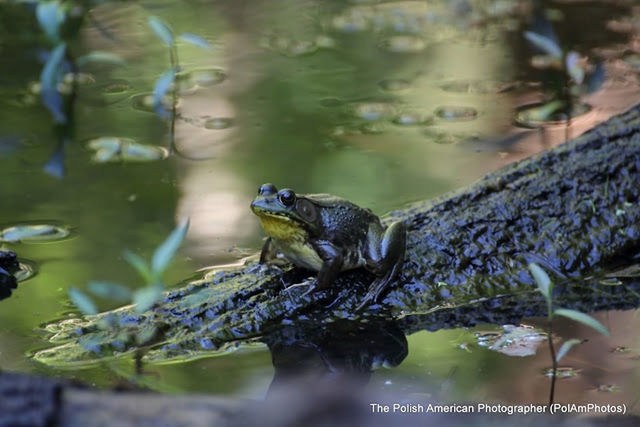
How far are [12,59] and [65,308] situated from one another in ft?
15.2

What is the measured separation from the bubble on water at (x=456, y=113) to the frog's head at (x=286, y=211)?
3.16 meters

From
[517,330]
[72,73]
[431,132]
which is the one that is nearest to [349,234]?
[517,330]

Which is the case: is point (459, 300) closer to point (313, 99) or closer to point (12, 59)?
point (313, 99)

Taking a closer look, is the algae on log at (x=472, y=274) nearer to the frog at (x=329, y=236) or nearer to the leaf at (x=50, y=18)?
the frog at (x=329, y=236)

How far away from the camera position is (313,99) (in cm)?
693

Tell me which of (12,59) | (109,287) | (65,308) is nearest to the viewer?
(109,287)

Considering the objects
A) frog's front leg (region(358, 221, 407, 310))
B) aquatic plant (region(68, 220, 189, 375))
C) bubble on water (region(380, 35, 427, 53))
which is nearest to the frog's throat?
frog's front leg (region(358, 221, 407, 310))

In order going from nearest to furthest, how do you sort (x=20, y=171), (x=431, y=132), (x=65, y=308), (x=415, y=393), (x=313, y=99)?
(x=415, y=393) < (x=65, y=308) < (x=20, y=171) < (x=431, y=132) < (x=313, y=99)

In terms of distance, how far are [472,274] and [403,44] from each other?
5.00 meters

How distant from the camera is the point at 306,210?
352cm

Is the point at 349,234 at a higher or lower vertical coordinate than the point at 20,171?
higher

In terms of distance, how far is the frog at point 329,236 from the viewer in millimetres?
3488

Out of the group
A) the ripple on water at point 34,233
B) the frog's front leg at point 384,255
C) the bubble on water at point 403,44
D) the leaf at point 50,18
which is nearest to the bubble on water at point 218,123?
the leaf at point 50,18

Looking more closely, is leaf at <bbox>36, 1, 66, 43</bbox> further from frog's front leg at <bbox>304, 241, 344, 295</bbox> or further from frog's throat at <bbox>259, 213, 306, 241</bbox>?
frog's front leg at <bbox>304, 241, 344, 295</bbox>
